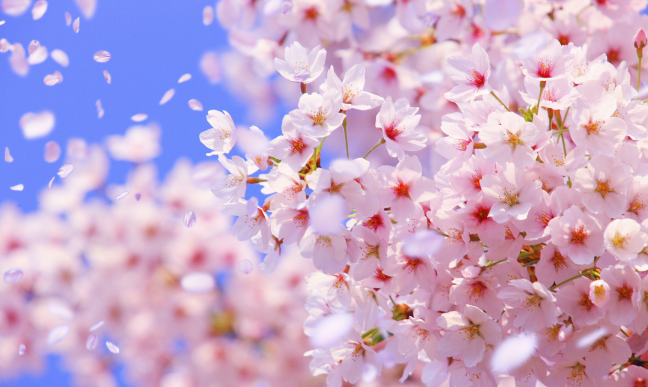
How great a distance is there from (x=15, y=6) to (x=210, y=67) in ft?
0.94

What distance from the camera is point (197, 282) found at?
808mm

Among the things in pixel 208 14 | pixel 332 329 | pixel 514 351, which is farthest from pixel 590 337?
pixel 208 14

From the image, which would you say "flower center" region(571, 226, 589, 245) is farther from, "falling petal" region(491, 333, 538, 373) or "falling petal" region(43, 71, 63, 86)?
"falling petal" region(43, 71, 63, 86)

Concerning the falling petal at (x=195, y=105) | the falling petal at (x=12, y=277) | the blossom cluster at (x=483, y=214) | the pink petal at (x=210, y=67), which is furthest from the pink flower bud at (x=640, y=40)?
the falling petal at (x=12, y=277)

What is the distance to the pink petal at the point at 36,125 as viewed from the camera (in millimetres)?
771

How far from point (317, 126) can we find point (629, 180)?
25 cm

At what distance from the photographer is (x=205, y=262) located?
832 millimetres

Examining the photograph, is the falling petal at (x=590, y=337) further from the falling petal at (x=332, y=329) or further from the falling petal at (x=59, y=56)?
the falling petal at (x=59, y=56)

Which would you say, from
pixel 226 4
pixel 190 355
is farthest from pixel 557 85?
pixel 190 355

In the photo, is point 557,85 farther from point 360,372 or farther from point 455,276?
point 360,372

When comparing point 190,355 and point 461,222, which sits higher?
point 461,222

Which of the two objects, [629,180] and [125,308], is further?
[125,308]

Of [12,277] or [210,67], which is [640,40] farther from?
[12,277]

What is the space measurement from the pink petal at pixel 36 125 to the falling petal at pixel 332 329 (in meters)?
0.60
